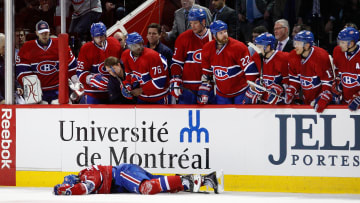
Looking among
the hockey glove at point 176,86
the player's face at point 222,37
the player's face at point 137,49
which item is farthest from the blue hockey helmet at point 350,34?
the player's face at point 137,49

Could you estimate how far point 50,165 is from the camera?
6.81 metres

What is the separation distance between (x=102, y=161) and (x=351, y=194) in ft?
7.63

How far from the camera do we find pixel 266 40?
254 inches

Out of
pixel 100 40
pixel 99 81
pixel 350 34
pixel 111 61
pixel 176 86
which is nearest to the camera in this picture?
pixel 350 34

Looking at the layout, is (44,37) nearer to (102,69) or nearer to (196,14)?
(102,69)

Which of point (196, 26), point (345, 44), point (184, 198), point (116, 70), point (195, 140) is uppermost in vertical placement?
point (196, 26)

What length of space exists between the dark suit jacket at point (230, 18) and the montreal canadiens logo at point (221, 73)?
70 cm

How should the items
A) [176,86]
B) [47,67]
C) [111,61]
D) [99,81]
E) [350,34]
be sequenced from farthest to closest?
[47,67] → [99,81] → [111,61] → [176,86] → [350,34]

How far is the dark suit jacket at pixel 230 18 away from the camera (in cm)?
716

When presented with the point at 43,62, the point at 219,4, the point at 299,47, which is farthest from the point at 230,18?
the point at 43,62

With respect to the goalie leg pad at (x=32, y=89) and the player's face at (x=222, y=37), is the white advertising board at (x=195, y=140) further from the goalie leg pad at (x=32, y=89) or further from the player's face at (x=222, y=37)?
the player's face at (x=222, y=37)

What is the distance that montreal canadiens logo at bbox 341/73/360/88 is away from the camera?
245 inches

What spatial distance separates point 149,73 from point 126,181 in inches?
46.1

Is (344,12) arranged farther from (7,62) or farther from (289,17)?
(7,62)
